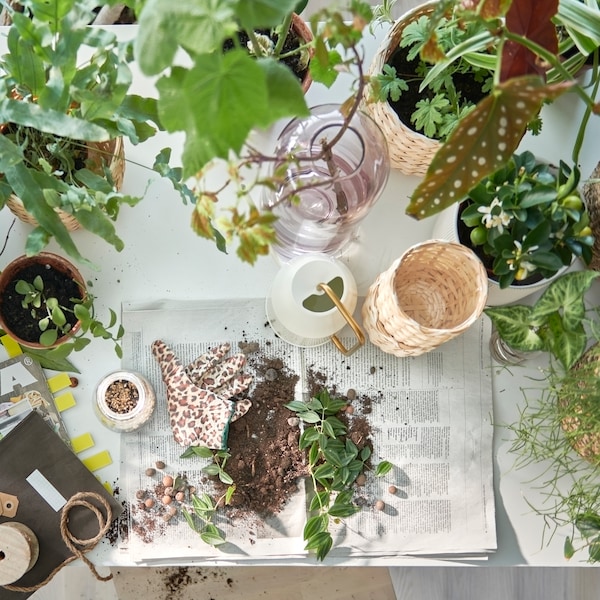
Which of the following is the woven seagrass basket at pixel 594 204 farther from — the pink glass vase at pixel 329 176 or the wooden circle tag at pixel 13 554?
the wooden circle tag at pixel 13 554

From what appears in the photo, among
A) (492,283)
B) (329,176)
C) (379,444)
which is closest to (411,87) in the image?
(329,176)

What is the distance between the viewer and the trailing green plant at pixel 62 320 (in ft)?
3.06

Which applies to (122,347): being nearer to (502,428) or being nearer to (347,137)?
(347,137)

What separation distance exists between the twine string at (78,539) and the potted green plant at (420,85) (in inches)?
26.9

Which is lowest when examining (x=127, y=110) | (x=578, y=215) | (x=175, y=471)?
(x=175, y=471)

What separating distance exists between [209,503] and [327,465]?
188 millimetres

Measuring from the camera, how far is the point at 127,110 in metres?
0.81

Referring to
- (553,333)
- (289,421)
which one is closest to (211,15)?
(553,333)

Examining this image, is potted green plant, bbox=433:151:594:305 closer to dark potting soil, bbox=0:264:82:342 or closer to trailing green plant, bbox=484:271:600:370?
trailing green plant, bbox=484:271:600:370

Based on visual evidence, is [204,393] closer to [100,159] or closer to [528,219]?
[100,159]

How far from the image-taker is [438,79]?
0.92 m

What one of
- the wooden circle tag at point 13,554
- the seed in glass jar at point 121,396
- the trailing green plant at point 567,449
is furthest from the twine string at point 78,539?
the trailing green plant at point 567,449

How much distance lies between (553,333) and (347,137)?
0.38 meters

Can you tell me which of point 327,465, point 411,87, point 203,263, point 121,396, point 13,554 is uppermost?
point 411,87
